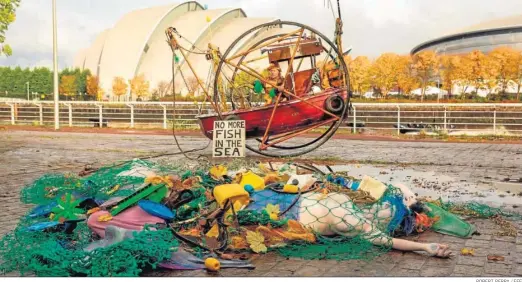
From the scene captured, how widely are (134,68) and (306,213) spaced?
53226mm

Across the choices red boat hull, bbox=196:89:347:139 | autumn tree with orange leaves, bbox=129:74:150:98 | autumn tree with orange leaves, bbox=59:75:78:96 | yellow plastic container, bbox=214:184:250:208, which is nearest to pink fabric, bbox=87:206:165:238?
yellow plastic container, bbox=214:184:250:208

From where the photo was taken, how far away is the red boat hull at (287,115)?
781cm

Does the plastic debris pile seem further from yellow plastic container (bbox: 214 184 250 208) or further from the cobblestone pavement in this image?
the cobblestone pavement

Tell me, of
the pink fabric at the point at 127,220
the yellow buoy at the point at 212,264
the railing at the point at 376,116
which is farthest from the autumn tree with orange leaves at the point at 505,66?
the yellow buoy at the point at 212,264

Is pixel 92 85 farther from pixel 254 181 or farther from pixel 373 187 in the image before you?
pixel 373 187

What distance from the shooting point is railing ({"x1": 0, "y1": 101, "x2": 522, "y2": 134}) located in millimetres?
20344

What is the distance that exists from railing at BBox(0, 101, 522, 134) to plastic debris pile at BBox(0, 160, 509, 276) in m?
15.5

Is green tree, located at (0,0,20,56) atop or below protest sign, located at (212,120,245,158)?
atop

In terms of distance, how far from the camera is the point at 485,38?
185 feet

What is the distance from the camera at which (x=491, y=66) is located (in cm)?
3519

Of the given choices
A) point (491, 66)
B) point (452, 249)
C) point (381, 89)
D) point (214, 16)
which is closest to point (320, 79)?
point (452, 249)

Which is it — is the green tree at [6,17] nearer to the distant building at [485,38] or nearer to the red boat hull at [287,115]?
the red boat hull at [287,115]

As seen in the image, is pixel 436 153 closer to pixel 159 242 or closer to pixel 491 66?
pixel 159 242

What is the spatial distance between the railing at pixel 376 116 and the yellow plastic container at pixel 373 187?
1530cm
